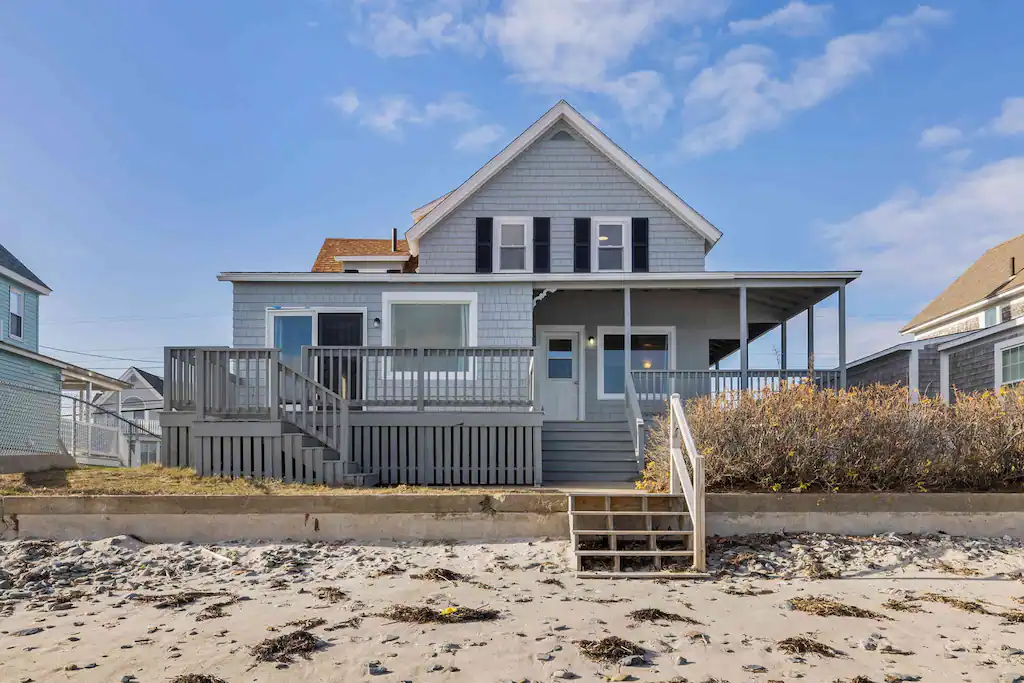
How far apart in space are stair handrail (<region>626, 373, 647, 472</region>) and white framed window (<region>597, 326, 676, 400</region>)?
247cm

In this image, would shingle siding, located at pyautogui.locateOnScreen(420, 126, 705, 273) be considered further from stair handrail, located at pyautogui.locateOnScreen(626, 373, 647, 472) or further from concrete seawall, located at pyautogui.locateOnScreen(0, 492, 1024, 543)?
concrete seawall, located at pyautogui.locateOnScreen(0, 492, 1024, 543)

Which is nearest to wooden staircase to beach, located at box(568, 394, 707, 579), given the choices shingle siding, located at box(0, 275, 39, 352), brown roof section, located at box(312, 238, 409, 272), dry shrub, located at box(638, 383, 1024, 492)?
dry shrub, located at box(638, 383, 1024, 492)

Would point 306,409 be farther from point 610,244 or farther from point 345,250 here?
point 345,250

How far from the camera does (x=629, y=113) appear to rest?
15039mm

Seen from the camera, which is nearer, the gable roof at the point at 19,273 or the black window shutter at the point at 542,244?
the black window shutter at the point at 542,244

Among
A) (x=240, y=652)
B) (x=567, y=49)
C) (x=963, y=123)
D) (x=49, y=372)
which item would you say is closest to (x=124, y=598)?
(x=240, y=652)

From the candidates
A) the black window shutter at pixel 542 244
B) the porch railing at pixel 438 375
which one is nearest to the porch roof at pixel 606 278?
the black window shutter at pixel 542 244

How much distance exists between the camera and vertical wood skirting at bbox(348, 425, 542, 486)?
1171 cm

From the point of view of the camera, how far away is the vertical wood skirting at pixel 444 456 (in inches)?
461

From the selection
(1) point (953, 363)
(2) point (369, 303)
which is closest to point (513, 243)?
(2) point (369, 303)

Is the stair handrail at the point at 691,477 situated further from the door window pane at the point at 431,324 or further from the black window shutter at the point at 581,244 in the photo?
the black window shutter at the point at 581,244

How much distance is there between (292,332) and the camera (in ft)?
49.9

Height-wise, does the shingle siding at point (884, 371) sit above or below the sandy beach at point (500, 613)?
above

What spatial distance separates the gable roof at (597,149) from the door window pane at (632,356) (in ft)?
8.22
